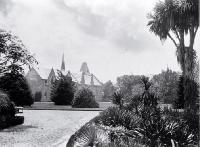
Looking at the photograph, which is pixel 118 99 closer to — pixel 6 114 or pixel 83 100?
pixel 6 114

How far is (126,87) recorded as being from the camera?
84312mm

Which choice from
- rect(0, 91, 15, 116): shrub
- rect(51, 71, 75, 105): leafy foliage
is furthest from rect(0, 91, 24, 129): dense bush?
rect(51, 71, 75, 105): leafy foliage

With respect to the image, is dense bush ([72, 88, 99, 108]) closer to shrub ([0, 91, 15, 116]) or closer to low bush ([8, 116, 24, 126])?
low bush ([8, 116, 24, 126])

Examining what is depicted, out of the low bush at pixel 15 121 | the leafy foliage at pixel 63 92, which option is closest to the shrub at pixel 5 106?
the low bush at pixel 15 121

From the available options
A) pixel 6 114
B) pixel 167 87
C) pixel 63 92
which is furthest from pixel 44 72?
pixel 6 114

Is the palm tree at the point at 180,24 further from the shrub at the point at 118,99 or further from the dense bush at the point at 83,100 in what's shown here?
the dense bush at the point at 83,100

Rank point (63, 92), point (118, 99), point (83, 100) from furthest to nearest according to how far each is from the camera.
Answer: point (63, 92) < point (83, 100) < point (118, 99)

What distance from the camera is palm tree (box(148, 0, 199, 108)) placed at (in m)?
18.5

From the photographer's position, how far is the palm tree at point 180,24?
1853cm

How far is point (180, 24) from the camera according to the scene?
63.2 ft

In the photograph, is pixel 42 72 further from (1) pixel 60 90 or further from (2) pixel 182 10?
(2) pixel 182 10

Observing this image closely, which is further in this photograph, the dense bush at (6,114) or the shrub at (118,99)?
the shrub at (118,99)

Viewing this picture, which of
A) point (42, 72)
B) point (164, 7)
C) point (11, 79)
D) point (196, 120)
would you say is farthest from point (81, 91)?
point (42, 72)

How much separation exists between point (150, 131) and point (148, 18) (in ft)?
40.6
